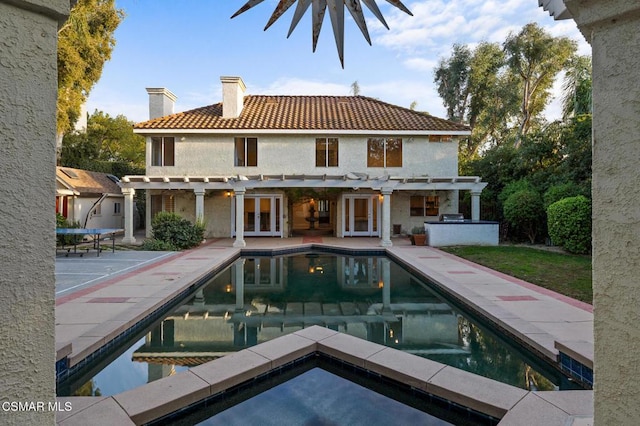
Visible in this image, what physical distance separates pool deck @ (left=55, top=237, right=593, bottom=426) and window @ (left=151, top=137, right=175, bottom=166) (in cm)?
888

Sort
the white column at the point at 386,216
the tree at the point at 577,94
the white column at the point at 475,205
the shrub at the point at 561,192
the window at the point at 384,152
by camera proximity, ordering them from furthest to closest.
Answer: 1. the window at the point at 384,152
2. the white column at the point at 475,205
3. the tree at the point at 577,94
4. the white column at the point at 386,216
5. the shrub at the point at 561,192

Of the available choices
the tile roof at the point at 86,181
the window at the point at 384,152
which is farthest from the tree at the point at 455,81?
the tile roof at the point at 86,181

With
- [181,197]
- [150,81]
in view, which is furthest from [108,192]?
[150,81]

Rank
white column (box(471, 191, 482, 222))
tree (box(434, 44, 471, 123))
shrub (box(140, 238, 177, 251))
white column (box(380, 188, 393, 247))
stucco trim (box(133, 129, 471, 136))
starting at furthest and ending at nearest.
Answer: tree (box(434, 44, 471, 123)) < stucco trim (box(133, 129, 471, 136)) < white column (box(471, 191, 482, 222)) < white column (box(380, 188, 393, 247)) < shrub (box(140, 238, 177, 251))

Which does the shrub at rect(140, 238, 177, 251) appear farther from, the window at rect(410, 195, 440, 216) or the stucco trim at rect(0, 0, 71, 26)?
the stucco trim at rect(0, 0, 71, 26)

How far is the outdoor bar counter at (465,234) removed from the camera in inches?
606

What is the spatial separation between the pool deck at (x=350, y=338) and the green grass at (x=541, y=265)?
50 cm

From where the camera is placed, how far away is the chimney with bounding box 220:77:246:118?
18.7 metres

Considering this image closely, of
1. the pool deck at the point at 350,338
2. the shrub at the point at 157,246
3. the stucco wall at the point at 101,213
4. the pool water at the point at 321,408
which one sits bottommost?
the pool water at the point at 321,408

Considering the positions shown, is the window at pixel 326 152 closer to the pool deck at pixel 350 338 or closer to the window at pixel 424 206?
the window at pixel 424 206

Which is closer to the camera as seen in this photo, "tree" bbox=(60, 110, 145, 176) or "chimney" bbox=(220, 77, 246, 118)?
"chimney" bbox=(220, 77, 246, 118)

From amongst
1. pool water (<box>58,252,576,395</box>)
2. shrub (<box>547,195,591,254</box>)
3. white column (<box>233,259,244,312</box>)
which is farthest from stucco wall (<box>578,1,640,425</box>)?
shrub (<box>547,195,591,254</box>)

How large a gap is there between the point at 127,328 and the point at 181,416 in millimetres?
2616

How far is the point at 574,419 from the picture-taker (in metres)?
3.05
